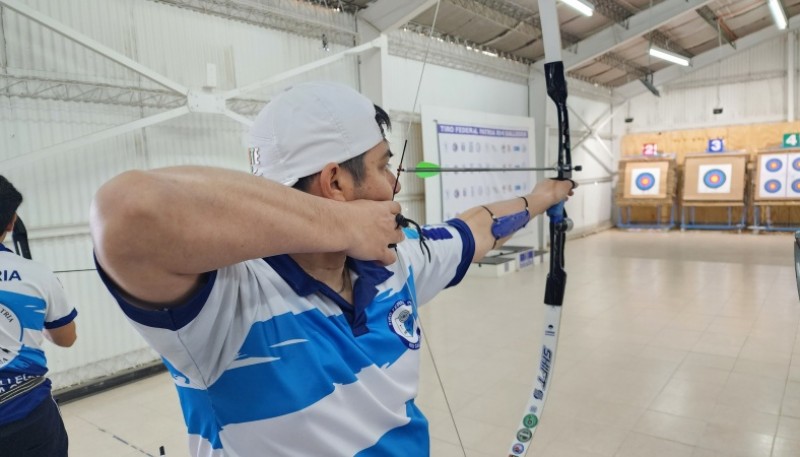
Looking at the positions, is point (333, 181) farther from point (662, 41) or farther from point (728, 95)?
point (728, 95)

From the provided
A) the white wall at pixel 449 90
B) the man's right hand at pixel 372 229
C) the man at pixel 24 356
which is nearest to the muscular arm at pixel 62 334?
the man at pixel 24 356

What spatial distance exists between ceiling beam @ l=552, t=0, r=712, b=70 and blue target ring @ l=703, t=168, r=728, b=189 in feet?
13.7

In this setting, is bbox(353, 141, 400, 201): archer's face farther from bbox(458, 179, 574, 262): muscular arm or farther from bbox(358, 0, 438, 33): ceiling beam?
bbox(358, 0, 438, 33): ceiling beam

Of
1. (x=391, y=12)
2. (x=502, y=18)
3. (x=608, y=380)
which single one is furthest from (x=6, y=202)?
(x=502, y=18)

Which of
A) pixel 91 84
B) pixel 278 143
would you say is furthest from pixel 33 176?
pixel 278 143

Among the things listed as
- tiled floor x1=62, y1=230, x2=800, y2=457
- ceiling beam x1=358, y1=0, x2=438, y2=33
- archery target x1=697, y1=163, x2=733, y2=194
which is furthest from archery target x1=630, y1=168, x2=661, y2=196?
ceiling beam x1=358, y1=0, x2=438, y2=33

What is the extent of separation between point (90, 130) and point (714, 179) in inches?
410

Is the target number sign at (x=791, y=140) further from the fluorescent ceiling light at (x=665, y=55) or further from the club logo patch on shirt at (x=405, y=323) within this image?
the club logo patch on shirt at (x=405, y=323)

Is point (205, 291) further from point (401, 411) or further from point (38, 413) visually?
point (38, 413)

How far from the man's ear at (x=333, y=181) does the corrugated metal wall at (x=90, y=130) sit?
274 cm

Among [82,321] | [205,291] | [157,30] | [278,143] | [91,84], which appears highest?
[157,30]

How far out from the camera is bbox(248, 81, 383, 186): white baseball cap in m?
0.70

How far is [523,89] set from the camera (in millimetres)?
7992

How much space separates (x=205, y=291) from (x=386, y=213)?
0.86 feet
